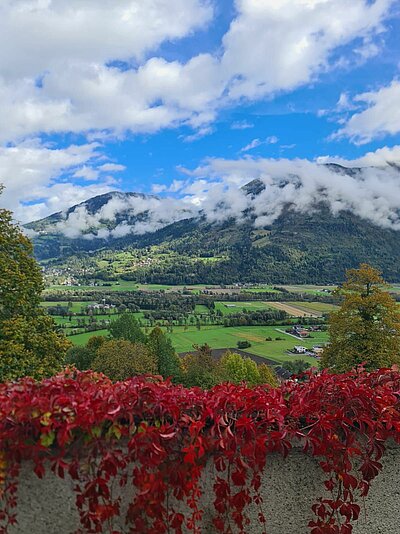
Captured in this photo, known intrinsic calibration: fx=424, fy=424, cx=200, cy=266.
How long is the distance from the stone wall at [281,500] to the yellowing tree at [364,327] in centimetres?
1123

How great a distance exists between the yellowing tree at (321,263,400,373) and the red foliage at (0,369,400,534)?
454 inches

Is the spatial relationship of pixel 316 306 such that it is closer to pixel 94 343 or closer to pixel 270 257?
pixel 94 343

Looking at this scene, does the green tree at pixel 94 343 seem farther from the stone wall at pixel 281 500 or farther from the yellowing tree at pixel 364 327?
the stone wall at pixel 281 500

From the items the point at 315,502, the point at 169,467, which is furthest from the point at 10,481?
the point at 315,502

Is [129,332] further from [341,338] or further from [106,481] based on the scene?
[106,481]

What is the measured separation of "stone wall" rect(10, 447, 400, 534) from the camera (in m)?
2.55

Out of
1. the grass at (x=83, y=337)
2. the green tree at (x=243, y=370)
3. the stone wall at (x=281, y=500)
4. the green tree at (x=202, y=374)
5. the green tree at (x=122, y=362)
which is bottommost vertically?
the green tree at (x=243, y=370)

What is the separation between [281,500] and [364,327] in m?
12.6

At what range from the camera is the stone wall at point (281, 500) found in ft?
8.36

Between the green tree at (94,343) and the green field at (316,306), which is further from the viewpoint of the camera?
the green field at (316,306)

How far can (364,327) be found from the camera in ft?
47.3

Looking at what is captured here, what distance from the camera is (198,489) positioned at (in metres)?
2.66

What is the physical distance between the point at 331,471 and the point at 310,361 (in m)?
32.0


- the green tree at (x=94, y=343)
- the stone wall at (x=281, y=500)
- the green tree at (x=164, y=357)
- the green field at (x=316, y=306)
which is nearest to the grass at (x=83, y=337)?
the green tree at (x=94, y=343)
